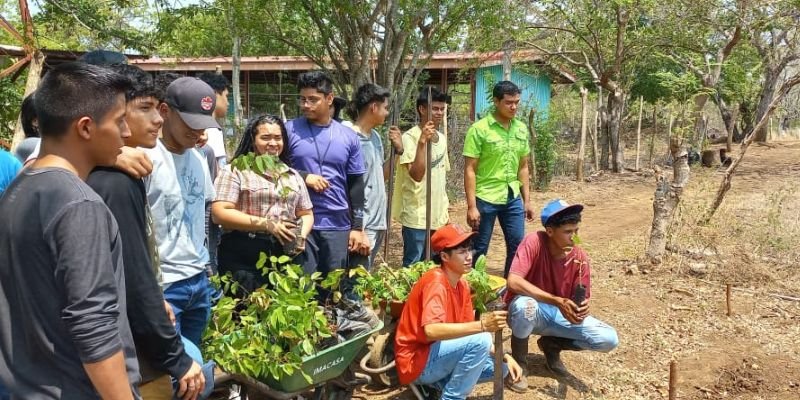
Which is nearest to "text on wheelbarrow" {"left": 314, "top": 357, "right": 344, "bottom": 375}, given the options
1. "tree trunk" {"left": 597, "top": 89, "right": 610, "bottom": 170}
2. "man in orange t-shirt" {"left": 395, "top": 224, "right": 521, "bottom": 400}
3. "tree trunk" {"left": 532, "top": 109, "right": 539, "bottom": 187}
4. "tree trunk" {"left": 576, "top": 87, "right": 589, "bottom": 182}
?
"man in orange t-shirt" {"left": 395, "top": 224, "right": 521, "bottom": 400}

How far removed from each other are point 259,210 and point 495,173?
2162mm

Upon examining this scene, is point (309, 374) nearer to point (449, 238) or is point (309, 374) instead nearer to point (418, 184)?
point (449, 238)

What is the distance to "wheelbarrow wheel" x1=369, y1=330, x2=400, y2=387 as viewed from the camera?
376cm

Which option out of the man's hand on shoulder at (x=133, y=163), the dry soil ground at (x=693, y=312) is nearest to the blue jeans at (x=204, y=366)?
the man's hand on shoulder at (x=133, y=163)

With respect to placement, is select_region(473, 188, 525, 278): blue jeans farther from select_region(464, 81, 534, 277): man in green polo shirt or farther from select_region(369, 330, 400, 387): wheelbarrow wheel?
select_region(369, 330, 400, 387): wheelbarrow wheel

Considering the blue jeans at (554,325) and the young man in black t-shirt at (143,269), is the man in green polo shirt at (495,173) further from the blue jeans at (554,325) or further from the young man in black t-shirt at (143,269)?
the young man in black t-shirt at (143,269)

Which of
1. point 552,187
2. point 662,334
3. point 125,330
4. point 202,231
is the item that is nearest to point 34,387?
point 125,330

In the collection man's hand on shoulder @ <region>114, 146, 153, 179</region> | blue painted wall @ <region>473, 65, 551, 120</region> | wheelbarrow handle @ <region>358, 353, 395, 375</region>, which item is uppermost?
blue painted wall @ <region>473, 65, 551, 120</region>

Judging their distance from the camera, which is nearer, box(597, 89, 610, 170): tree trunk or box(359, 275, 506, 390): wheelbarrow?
box(359, 275, 506, 390): wheelbarrow

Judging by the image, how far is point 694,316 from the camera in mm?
5344

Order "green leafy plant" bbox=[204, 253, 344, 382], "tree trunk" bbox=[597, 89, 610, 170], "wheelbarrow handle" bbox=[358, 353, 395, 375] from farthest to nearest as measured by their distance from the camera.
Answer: "tree trunk" bbox=[597, 89, 610, 170], "wheelbarrow handle" bbox=[358, 353, 395, 375], "green leafy plant" bbox=[204, 253, 344, 382]

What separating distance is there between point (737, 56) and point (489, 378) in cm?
1770

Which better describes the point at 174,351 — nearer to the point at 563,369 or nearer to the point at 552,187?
the point at 563,369

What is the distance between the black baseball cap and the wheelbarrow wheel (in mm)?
1694
